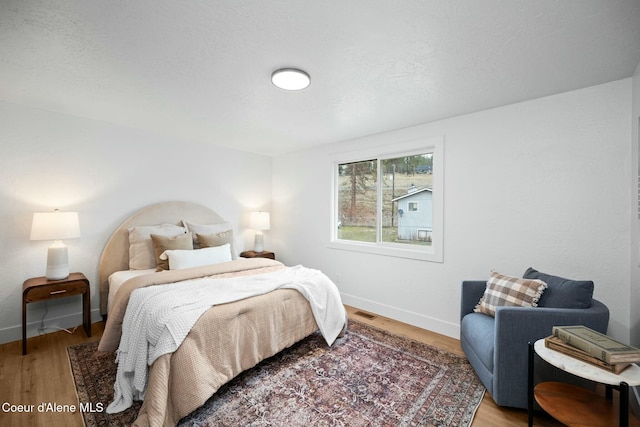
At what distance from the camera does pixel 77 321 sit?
10.1 ft

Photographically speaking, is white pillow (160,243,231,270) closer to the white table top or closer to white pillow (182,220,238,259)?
white pillow (182,220,238,259)

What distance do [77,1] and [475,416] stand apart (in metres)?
3.34

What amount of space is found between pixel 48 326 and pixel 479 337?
4.21 m

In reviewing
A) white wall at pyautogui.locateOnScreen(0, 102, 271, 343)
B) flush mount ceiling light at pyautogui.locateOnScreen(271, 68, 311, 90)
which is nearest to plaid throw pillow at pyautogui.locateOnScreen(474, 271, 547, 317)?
flush mount ceiling light at pyautogui.locateOnScreen(271, 68, 311, 90)

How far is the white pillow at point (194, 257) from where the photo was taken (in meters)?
3.00

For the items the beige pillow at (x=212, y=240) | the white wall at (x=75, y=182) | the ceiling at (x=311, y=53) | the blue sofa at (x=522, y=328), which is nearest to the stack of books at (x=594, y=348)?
the blue sofa at (x=522, y=328)

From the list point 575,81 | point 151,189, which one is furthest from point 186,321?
point 575,81

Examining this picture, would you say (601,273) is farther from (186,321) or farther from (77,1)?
(77,1)

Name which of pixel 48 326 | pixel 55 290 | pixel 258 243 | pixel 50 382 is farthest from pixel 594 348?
pixel 48 326

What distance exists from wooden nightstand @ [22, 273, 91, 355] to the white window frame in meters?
2.92

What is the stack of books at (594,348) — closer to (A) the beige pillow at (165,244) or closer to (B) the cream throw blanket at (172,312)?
(B) the cream throw blanket at (172,312)

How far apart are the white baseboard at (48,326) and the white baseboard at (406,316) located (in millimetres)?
3158

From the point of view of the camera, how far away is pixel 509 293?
215 centimetres

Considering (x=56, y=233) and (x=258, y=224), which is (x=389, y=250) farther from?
(x=56, y=233)
